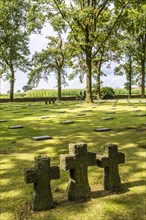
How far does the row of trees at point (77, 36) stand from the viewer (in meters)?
24.0

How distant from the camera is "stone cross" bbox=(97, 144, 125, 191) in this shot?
3.91 meters

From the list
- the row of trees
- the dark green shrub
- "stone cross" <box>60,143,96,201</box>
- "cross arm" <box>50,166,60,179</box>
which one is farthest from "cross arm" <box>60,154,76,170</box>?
the dark green shrub

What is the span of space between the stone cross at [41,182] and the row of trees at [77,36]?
18.5m

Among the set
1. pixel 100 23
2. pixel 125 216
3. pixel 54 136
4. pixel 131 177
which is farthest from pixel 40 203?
pixel 100 23

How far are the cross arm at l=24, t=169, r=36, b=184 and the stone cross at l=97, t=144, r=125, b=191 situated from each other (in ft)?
3.31

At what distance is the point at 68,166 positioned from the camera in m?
3.59

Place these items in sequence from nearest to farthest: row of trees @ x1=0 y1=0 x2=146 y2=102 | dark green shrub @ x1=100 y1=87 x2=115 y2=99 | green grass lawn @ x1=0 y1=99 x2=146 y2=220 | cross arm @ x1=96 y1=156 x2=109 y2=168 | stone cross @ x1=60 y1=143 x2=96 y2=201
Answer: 1. green grass lawn @ x1=0 y1=99 x2=146 y2=220
2. stone cross @ x1=60 y1=143 x2=96 y2=201
3. cross arm @ x1=96 y1=156 x2=109 y2=168
4. row of trees @ x1=0 y1=0 x2=146 y2=102
5. dark green shrub @ x1=100 y1=87 x2=115 y2=99

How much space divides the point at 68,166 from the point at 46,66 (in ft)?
119

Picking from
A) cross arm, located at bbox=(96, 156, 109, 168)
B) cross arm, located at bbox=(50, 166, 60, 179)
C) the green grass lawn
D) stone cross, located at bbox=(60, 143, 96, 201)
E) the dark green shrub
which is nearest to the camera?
the green grass lawn

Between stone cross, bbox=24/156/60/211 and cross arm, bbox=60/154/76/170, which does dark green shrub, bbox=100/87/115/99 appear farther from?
stone cross, bbox=24/156/60/211

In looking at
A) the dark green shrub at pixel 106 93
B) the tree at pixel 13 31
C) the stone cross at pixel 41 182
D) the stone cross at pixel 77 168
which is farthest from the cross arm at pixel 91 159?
the dark green shrub at pixel 106 93

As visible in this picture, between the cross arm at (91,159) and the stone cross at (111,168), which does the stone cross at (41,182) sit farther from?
the stone cross at (111,168)

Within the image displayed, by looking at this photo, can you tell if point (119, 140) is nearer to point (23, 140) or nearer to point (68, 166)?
point (23, 140)

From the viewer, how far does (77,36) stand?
26.0 metres
